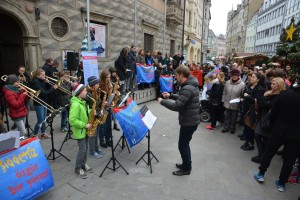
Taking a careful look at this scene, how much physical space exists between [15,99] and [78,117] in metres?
1.99

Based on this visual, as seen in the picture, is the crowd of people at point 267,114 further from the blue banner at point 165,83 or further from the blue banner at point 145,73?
the blue banner at point 165,83

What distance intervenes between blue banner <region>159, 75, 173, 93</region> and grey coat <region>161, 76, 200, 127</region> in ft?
24.2

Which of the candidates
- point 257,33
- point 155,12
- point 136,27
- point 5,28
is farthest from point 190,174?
point 257,33

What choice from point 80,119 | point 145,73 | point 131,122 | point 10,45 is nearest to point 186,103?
point 131,122

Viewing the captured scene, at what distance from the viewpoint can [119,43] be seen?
1273cm

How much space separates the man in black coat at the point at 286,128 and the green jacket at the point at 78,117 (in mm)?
3331

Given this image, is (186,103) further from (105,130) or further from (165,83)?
(165,83)

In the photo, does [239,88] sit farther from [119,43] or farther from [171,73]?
[119,43]

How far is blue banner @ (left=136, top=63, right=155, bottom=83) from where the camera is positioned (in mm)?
10422

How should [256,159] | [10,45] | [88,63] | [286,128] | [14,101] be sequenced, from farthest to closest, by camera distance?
1. [10,45]
2. [88,63]
3. [256,159]
4. [14,101]
5. [286,128]

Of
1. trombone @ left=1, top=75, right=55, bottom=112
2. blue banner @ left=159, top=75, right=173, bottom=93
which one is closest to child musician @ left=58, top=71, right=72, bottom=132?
trombone @ left=1, top=75, right=55, bottom=112

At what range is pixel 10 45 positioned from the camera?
27.5 ft

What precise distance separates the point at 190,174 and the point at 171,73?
8407 mm

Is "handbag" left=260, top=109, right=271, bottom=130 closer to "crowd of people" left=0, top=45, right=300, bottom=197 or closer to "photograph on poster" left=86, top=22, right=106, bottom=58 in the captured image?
"crowd of people" left=0, top=45, right=300, bottom=197
